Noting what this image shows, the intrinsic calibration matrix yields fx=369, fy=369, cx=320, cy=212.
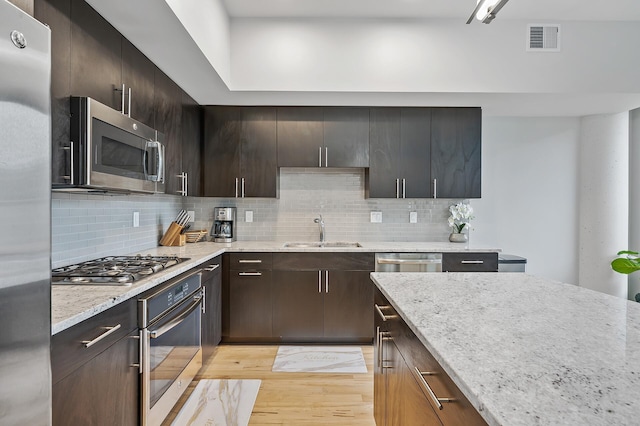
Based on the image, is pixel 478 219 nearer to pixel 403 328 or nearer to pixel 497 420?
pixel 403 328

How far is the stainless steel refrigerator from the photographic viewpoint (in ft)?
2.51

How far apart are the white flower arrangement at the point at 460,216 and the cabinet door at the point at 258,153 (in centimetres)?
186

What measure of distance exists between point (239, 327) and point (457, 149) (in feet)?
8.87

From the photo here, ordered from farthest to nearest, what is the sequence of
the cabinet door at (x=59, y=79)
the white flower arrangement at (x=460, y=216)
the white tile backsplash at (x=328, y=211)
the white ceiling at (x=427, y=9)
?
1. the white tile backsplash at (x=328, y=211)
2. the white flower arrangement at (x=460, y=216)
3. the white ceiling at (x=427, y=9)
4. the cabinet door at (x=59, y=79)

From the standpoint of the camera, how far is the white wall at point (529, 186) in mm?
4117

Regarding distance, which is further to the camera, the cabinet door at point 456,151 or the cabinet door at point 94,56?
the cabinet door at point 456,151

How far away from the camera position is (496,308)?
1.34 metres

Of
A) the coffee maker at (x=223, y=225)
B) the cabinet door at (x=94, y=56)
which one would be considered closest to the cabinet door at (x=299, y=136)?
the coffee maker at (x=223, y=225)

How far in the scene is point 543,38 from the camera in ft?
10.4

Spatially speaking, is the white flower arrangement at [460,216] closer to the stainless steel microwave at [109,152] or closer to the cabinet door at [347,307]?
the cabinet door at [347,307]

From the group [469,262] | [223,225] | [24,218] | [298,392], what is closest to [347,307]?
[298,392]

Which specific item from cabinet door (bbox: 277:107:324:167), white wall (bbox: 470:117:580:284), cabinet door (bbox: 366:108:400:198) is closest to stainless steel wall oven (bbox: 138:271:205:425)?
cabinet door (bbox: 277:107:324:167)

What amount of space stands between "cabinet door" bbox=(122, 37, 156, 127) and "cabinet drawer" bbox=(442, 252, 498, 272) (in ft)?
8.77

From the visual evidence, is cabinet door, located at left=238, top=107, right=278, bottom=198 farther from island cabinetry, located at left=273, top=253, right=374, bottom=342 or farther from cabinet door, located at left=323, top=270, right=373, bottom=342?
cabinet door, located at left=323, top=270, right=373, bottom=342
